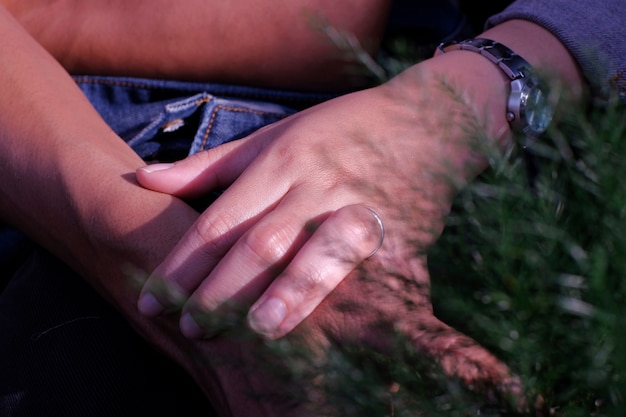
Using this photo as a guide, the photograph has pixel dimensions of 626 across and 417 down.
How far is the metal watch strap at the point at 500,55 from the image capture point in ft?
3.90

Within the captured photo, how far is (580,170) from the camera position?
578 millimetres

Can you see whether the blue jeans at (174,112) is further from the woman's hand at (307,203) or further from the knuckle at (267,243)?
the knuckle at (267,243)

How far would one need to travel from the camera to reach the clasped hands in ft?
2.02

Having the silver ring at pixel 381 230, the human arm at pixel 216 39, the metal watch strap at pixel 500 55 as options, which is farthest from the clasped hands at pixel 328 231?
the human arm at pixel 216 39

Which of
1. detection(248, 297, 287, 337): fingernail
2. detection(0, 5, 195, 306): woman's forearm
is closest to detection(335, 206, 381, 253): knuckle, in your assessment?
detection(248, 297, 287, 337): fingernail

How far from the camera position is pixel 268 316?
29.2 inches

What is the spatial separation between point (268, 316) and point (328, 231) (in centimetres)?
18

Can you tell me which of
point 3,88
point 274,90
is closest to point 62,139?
point 3,88

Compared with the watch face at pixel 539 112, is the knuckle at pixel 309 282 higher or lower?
lower

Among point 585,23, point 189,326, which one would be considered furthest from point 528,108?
point 189,326

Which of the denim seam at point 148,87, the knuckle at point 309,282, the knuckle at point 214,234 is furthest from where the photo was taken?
the denim seam at point 148,87

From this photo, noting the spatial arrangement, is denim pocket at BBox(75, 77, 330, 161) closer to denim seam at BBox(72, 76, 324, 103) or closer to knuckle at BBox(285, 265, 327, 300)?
denim seam at BBox(72, 76, 324, 103)

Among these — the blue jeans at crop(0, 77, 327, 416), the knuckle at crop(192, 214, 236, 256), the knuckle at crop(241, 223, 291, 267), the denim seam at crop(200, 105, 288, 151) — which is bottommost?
the blue jeans at crop(0, 77, 327, 416)

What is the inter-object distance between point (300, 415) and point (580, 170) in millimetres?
398
